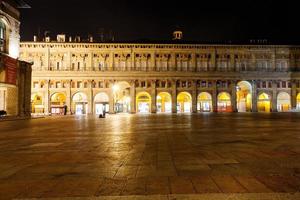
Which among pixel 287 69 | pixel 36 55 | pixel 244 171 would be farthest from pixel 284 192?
pixel 287 69

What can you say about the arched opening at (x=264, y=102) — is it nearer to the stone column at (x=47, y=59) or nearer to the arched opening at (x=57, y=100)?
the arched opening at (x=57, y=100)

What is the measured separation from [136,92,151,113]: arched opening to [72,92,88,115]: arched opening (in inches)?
486

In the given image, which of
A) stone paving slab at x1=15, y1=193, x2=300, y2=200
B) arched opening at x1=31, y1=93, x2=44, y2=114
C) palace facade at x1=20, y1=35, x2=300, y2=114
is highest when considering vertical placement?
palace facade at x1=20, y1=35, x2=300, y2=114

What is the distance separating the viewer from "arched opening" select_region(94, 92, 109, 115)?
65.4 meters

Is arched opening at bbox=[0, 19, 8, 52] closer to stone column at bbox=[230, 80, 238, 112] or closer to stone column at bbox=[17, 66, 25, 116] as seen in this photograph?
stone column at bbox=[17, 66, 25, 116]

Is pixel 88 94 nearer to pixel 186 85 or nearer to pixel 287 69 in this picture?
pixel 186 85

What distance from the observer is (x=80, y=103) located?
65062mm

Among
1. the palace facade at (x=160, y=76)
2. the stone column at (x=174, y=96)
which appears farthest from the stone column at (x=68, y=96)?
the stone column at (x=174, y=96)

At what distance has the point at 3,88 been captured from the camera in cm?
3494

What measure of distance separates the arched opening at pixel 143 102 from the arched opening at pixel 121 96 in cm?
249

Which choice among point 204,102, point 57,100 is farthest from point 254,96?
point 57,100

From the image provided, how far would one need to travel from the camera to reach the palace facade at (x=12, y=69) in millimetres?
33156

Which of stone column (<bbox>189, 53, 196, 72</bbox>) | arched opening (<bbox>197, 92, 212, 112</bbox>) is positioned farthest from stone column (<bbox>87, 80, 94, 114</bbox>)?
arched opening (<bbox>197, 92, 212, 112</bbox>)

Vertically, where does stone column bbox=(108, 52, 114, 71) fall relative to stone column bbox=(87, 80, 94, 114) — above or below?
above
